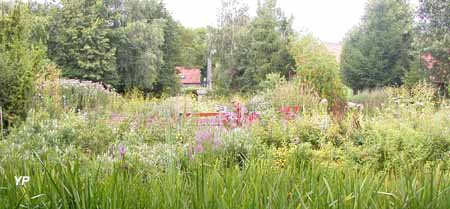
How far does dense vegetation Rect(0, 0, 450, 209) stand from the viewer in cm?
107

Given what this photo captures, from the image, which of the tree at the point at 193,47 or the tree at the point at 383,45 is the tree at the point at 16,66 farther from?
the tree at the point at 193,47

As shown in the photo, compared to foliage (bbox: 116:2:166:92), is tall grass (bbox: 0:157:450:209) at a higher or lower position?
lower

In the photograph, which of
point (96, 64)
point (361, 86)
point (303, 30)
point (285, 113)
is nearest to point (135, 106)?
point (285, 113)

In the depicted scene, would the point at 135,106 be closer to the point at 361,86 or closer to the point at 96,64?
the point at 96,64

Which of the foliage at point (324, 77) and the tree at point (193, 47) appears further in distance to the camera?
the tree at point (193, 47)

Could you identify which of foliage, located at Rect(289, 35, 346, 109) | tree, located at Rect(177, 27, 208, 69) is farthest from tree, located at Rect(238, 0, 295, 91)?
tree, located at Rect(177, 27, 208, 69)

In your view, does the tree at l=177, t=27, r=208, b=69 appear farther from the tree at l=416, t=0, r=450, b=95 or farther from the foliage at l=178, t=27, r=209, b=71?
the tree at l=416, t=0, r=450, b=95

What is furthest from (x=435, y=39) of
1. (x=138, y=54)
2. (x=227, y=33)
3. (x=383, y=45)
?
(x=138, y=54)

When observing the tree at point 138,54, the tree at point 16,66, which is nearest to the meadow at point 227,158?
the tree at point 16,66

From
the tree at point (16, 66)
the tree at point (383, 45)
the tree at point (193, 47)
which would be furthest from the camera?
the tree at point (193, 47)

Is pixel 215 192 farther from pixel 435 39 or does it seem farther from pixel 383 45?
pixel 383 45

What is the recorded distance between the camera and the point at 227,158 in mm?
1618

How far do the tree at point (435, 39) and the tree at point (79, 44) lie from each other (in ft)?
43.4

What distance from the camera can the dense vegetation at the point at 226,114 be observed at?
3.51 ft
